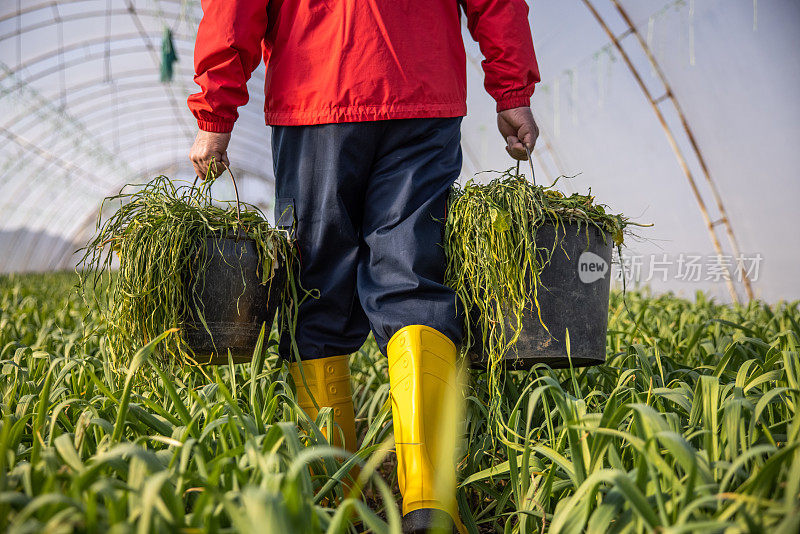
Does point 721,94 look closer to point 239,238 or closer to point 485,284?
point 485,284

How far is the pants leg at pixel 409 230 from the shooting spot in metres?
1.16

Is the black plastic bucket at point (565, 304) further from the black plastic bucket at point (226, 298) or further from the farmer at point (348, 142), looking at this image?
the black plastic bucket at point (226, 298)

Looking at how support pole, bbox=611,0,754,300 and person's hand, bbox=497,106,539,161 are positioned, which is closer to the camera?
person's hand, bbox=497,106,539,161

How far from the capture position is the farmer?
1.22 meters

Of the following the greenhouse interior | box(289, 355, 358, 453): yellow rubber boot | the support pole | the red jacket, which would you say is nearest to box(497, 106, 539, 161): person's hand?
the greenhouse interior

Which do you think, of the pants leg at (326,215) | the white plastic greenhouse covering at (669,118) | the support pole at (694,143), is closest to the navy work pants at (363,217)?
the pants leg at (326,215)

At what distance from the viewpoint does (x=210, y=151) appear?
1291 millimetres

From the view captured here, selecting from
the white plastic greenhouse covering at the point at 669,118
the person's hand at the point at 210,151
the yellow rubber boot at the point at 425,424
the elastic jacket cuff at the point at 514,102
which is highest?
the white plastic greenhouse covering at the point at 669,118

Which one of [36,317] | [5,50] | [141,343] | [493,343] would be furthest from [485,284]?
[5,50]

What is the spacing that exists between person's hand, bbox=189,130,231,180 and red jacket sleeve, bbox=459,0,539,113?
2.21 ft

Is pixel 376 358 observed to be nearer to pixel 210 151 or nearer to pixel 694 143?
pixel 210 151

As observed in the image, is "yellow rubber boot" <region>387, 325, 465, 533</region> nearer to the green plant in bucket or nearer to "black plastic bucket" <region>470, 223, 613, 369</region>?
"black plastic bucket" <region>470, 223, 613, 369</region>

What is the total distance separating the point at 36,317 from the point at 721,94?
3.81 m

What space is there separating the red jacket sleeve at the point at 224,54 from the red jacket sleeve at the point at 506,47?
53 centimetres
